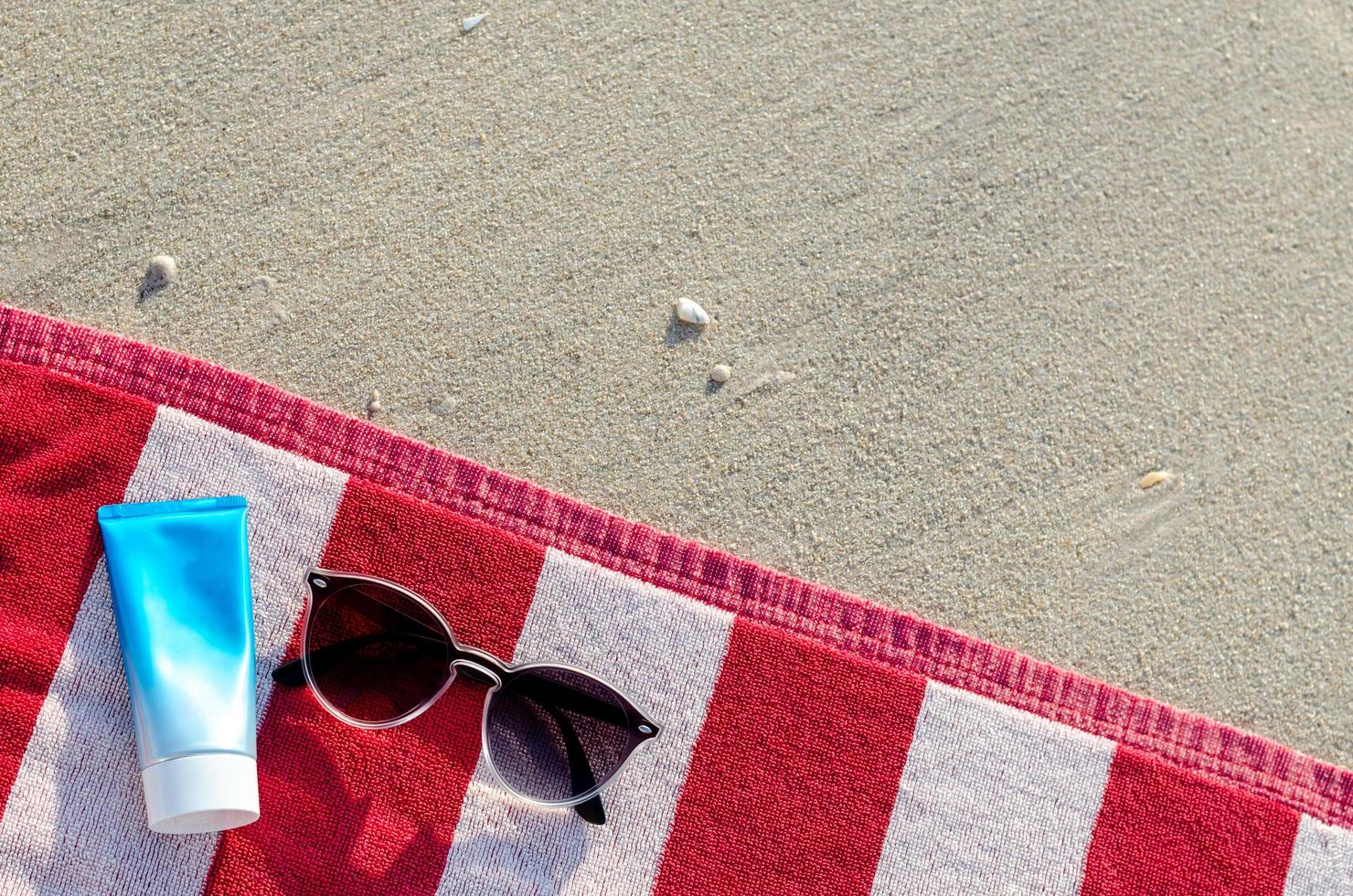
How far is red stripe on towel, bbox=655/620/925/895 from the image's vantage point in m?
0.77

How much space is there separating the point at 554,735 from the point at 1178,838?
21.2 inches

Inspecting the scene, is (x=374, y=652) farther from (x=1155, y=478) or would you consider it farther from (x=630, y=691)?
(x=1155, y=478)

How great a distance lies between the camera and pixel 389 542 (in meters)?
0.79

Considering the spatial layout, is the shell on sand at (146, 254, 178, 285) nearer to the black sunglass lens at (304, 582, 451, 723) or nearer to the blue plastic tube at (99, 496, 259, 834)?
the blue plastic tube at (99, 496, 259, 834)

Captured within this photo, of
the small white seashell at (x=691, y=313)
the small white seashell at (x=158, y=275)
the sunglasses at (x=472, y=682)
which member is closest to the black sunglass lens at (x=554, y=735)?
the sunglasses at (x=472, y=682)

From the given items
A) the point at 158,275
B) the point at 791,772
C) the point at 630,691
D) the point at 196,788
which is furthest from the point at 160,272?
the point at 791,772

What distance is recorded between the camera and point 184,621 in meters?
0.74

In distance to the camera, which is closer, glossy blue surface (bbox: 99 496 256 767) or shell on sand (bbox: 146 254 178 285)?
glossy blue surface (bbox: 99 496 256 767)

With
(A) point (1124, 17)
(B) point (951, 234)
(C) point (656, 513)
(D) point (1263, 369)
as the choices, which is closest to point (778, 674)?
(C) point (656, 513)

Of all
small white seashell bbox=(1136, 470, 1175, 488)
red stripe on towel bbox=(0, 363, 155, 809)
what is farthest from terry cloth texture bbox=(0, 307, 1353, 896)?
small white seashell bbox=(1136, 470, 1175, 488)

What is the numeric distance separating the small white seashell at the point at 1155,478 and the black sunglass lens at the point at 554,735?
0.52 m

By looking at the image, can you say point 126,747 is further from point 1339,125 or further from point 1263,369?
point 1339,125

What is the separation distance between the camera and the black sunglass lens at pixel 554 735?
76cm

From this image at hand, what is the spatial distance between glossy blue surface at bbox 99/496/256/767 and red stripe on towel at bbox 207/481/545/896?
0.16 feet
